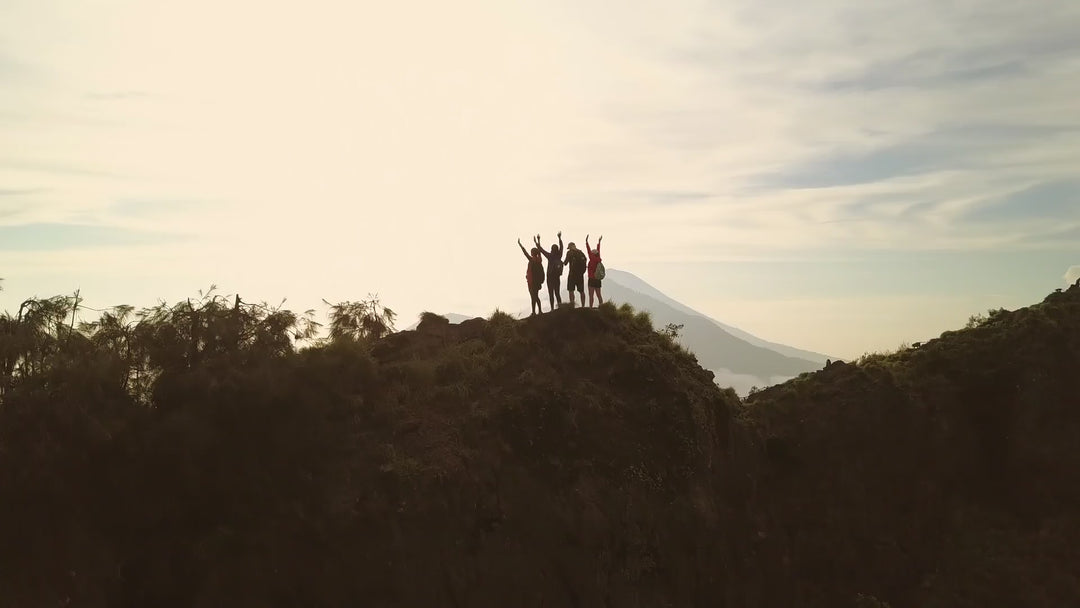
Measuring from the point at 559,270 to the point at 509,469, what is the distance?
705 cm

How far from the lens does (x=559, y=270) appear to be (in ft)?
72.9

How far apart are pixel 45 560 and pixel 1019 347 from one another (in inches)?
1292

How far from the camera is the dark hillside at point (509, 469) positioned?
51.8 feet

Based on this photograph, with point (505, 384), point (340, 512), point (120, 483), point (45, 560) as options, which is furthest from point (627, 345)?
point (45, 560)

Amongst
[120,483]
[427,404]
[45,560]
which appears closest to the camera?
[45,560]

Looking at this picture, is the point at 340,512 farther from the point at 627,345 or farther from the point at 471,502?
the point at 627,345

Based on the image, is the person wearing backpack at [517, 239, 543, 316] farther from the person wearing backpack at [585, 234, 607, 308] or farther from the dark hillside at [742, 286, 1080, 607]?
the dark hillside at [742, 286, 1080, 607]

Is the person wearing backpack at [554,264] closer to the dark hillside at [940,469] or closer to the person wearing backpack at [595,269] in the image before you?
the person wearing backpack at [595,269]

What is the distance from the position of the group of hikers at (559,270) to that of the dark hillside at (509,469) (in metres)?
0.96

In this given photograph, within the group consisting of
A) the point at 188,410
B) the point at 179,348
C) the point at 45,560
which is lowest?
the point at 45,560

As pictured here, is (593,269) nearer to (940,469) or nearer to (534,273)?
(534,273)

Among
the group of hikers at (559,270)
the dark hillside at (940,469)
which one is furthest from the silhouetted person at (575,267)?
the dark hillside at (940,469)

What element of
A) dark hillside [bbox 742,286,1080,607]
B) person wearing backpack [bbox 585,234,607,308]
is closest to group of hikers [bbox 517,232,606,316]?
person wearing backpack [bbox 585,234,607,308]

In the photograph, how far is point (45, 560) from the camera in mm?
14758
